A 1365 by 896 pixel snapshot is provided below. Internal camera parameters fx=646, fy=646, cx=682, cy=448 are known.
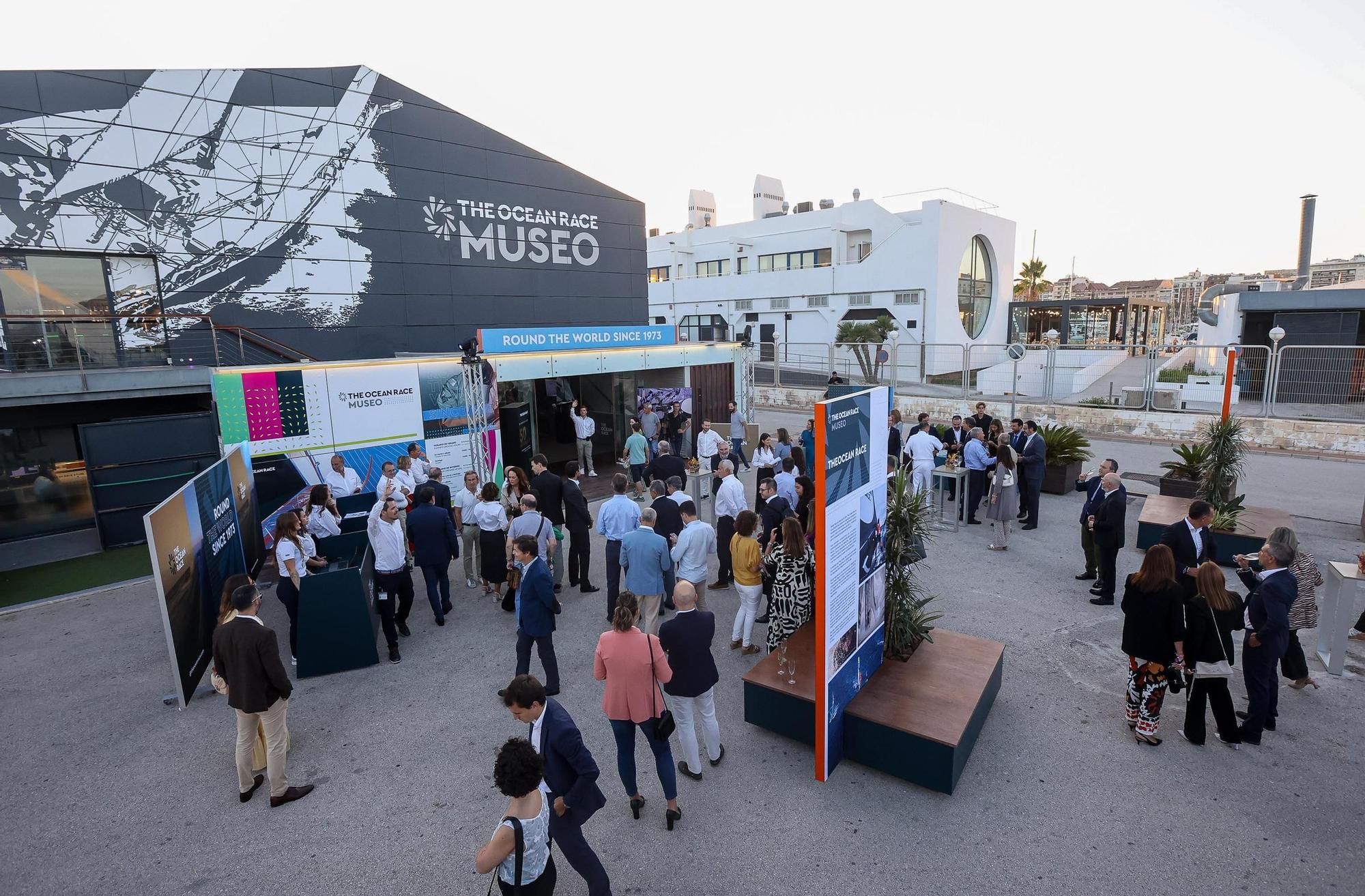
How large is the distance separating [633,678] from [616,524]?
3.44 meters

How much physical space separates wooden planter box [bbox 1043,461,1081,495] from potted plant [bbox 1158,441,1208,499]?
5.52 feet

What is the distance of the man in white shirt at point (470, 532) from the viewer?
343 inches

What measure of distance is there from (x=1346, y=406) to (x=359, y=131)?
79.2 ft

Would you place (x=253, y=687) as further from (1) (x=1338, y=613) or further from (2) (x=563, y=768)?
(1) (x=1338, y=613)

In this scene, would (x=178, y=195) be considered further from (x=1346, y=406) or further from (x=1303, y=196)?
(x=1303, y=196)

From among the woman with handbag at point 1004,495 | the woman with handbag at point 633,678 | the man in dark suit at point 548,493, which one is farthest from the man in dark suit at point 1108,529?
the man in dark suit at point 548,493

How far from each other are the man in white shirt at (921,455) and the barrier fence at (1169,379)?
4.59m

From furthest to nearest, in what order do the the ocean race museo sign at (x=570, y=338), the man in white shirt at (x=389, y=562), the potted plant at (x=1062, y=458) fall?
the potted plant at (x=1062, y=458), the the ocean race museo sign at (x=570, y=338), the man in white shirt at (x=389, y=562)

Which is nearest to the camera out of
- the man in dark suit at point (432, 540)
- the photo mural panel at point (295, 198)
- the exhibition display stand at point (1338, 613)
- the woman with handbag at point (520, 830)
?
the woman with handbag at point (520, 830)

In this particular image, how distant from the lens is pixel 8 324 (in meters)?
9.77

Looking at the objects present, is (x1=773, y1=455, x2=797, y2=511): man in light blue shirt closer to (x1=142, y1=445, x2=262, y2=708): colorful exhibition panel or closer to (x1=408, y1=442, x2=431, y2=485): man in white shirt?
(x1=408, y1=442, x2=431, y2=485): man in white shirt

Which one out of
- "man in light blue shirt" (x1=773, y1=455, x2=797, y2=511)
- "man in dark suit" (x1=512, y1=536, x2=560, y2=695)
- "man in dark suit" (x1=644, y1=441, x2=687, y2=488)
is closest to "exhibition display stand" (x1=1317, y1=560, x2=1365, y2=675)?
"man in light blue shirt" (x1=773, y1=455, x2=797, y2=511)

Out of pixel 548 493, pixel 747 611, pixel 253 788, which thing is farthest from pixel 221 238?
pixel 747 611

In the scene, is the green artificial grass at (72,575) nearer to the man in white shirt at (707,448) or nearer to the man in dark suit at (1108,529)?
the man in white shirt at (707,448)
